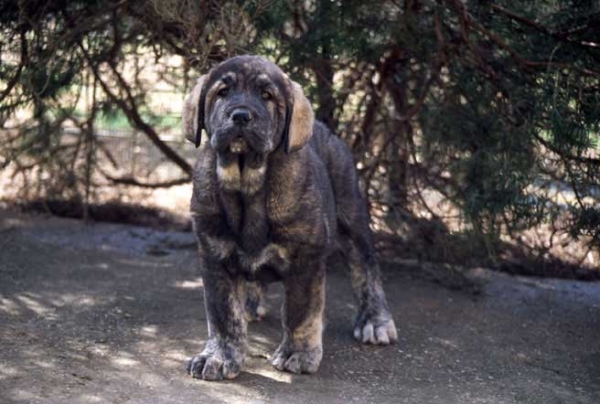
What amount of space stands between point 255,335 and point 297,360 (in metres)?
0.71

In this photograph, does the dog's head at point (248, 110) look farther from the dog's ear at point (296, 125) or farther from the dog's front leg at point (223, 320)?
the dog's front leg at point (223, 320)

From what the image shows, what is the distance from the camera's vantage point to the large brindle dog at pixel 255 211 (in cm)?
478

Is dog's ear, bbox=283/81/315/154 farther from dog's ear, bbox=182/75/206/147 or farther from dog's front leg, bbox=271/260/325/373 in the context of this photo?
dog's front leg, bbox=271/260/325/373

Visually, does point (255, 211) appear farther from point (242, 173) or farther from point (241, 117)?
point (241, 117)

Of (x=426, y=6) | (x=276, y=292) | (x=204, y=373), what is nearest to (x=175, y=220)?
(x=276, y=292)

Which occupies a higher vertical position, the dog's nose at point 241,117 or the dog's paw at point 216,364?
the dog's nose at point 241,117

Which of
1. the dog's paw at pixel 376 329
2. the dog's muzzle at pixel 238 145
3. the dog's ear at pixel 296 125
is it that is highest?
the dog's ear at pixel 296 125

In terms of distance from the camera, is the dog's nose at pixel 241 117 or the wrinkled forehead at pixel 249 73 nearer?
the dog's nose at pixel 241 117

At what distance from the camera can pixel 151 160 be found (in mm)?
8859

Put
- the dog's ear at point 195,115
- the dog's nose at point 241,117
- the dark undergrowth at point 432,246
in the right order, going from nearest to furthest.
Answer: the dog's nose at point 241,117, the dog's ear at point 195,115, the dark undergrowth at point 432,246

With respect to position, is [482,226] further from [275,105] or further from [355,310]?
[275,105]

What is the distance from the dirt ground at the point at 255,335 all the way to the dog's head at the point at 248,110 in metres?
1.22

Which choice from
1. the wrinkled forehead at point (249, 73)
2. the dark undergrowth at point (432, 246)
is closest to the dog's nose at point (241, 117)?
the wrinkled forehead at point (249, 73)

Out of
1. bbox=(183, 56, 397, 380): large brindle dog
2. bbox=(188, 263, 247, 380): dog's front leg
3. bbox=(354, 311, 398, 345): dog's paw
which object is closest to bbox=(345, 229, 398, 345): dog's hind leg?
bbox=(354, 311, 398, 345): dog's paw
